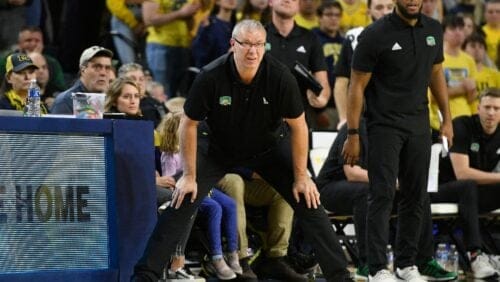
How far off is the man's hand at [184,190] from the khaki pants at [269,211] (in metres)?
1.69

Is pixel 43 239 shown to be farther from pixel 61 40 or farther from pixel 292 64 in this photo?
pixel 61 40

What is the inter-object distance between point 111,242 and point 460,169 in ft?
13.8

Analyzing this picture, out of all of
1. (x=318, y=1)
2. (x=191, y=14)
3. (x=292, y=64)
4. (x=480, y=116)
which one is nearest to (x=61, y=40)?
(x=191, y=14)

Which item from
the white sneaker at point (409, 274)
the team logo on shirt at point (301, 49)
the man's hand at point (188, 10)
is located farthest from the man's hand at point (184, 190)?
the man's hand at point (188, 10)

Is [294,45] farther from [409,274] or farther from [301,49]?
[409,274]

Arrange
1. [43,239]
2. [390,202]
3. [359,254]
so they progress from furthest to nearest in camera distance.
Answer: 1. [359,254]
2. [390,202]
3. [43,239]

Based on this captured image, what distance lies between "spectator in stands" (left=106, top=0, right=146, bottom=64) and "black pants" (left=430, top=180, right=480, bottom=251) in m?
3.82

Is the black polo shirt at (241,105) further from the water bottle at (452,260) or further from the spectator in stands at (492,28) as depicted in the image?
the spectator in stands at (492,28)

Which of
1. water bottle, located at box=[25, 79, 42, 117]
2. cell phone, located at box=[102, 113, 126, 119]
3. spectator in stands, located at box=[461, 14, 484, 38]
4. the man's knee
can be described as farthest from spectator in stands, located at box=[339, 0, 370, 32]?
water bottle, located at box=[25, 79, 42, 117]

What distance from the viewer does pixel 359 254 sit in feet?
32.7

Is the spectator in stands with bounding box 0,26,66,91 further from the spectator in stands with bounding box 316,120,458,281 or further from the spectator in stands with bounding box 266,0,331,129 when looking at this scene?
the spectator in stands with bounding box 316,120,458,281

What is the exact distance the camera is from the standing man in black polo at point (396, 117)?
909 centimetres

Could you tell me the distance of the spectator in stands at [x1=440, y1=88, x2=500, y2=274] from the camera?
11211mm

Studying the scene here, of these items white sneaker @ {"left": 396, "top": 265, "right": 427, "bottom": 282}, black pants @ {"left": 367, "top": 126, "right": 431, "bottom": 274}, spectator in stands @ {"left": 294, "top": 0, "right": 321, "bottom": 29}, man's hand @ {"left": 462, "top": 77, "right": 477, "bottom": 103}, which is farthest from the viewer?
spectator in stands @ {"left": 294, "top": 0, "right": 321, "bottom": 29}
